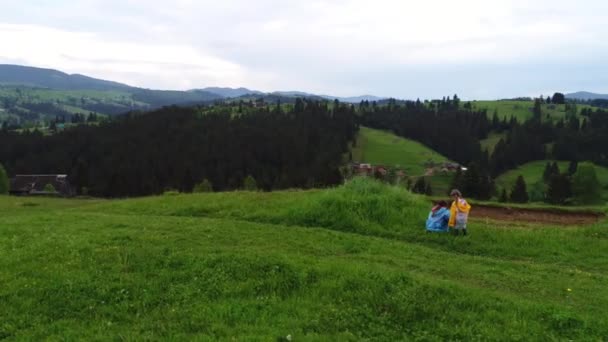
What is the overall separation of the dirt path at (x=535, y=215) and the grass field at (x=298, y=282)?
7.89 ft

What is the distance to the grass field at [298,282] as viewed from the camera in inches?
295

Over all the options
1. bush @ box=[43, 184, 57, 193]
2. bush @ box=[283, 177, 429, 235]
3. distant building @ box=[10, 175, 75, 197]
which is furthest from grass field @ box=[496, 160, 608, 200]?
bush @ box=[283, 177, 429, 235]

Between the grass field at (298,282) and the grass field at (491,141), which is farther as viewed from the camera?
the grass field at (491,141)

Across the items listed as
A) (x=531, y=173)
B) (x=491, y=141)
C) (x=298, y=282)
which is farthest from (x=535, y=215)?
(x=491, y=141)

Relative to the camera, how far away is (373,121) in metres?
176

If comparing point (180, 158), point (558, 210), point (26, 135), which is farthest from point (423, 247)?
point (26, 135)

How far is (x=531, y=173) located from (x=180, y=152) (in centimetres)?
9105

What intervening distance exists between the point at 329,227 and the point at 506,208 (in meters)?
8.30

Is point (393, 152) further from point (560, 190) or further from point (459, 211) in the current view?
point (459, 211)

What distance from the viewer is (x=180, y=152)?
393ft

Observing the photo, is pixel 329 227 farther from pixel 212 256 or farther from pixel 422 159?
pixel 422 159

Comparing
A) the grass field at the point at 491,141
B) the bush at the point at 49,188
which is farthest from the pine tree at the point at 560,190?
the bush at the point at 49,188

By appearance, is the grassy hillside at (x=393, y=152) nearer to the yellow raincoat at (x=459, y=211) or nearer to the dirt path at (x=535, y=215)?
the dirt path at (x=535, y=215)

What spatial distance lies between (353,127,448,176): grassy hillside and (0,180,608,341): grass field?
115492 mm
